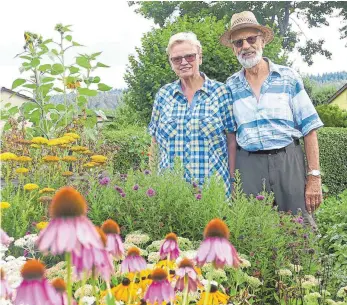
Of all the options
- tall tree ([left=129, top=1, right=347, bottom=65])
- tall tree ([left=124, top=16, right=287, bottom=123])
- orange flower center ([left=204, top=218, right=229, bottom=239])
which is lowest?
orange flower center ([left=204, top=218, right=229, bottom=239])

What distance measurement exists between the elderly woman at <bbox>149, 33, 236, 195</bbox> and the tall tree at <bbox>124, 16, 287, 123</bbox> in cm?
669

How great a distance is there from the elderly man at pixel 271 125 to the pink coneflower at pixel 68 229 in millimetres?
2827

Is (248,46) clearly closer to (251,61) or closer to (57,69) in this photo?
(251,61)

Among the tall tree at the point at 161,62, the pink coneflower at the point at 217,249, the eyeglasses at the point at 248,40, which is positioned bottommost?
the pink coneflower at the point at 217,249

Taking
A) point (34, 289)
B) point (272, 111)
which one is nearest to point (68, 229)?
point (34, 289)

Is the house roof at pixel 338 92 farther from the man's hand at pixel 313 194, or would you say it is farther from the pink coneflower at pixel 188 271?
the pink coneflower at pixel 188 271

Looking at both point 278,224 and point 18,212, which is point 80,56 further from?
point 278,224

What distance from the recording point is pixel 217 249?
1.33 metres

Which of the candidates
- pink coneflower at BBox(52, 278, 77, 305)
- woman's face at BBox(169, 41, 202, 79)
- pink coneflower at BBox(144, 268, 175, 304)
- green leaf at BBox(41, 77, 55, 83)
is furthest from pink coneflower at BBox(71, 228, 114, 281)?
green leaf at BBox(41, 77, 55, 83)

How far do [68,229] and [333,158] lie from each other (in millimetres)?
10294

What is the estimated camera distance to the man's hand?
415 cm

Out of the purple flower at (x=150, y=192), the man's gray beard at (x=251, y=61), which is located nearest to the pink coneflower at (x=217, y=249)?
the purple flower at (x=150, y=192)

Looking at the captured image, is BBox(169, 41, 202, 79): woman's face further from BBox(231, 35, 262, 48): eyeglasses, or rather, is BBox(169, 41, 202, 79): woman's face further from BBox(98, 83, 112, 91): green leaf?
BBox(98, 83, 112, 91): green leaf

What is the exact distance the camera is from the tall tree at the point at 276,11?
25422 mm
